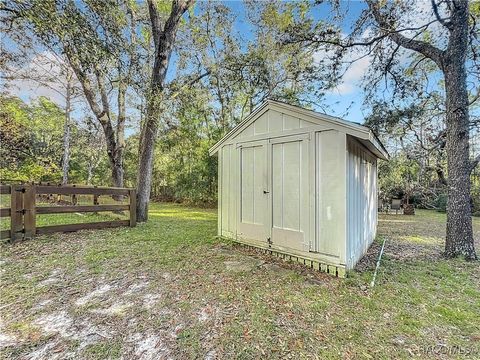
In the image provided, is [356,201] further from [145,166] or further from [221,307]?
[145,166]

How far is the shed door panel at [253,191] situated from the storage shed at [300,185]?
17 mm

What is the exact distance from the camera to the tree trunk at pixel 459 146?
4887 millimetres

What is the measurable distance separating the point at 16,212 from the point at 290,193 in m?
5.27

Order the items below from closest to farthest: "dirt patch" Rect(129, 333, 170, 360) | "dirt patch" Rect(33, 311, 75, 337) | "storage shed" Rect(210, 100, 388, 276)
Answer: "dirt patch" Rect(129, 333, 170, 360), "dirt patch" Rect(33, 311, 75, 337), "storage shed" Rect(210, 100, 388, 276)

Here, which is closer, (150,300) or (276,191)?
(150,300)

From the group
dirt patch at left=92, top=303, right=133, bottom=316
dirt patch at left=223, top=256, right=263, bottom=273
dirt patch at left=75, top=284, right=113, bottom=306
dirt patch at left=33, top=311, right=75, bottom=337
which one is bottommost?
dirt patch at left=223, top=256, right=263, bottom=273

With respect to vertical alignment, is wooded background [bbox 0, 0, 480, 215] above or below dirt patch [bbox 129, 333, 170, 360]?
above

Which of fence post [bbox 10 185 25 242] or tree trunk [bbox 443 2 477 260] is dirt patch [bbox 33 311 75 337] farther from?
tree trunk [bbox 443 2 477 260]

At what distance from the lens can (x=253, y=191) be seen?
5109mm

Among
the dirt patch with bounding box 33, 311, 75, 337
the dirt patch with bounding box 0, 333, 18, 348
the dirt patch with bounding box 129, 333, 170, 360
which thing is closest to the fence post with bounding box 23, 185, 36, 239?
the dirt patch with bounding box 33, 311, 75, 337

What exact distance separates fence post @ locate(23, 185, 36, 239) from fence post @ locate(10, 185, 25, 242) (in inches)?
2.5

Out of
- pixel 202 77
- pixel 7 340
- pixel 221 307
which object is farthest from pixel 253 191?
pixel 202 77

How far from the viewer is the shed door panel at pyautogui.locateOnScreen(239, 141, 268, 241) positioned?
491 centimetres

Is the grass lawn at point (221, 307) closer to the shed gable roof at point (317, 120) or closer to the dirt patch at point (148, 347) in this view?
the dirt patch at point (148, 347)
